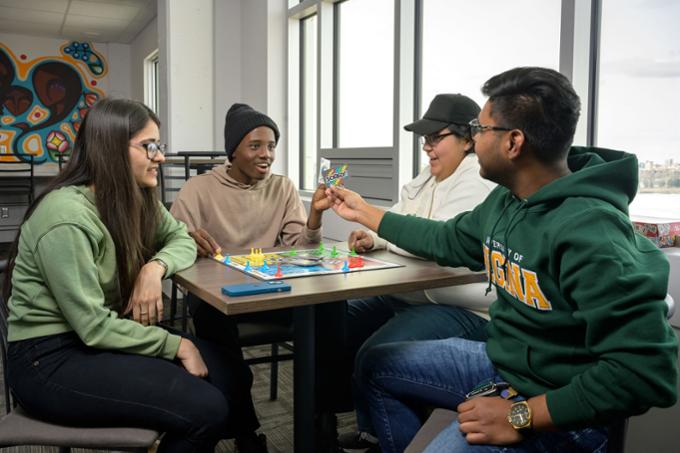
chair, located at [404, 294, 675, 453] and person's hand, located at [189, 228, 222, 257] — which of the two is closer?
chair, located at [404, 294, 675, 453]

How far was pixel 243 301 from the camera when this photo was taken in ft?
3.88

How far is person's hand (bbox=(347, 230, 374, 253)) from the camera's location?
1.90 m

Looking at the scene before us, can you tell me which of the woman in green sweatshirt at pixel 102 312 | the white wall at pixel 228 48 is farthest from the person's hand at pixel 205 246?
the white wall at pixel 228 48

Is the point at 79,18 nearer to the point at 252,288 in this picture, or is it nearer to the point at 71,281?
the point at 71,281

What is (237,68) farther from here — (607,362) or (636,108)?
(607,362)

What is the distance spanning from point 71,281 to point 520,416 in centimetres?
92

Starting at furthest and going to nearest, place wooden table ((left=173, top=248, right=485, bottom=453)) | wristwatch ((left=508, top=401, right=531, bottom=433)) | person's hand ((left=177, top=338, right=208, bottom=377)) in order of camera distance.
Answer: person's hand ((left=177, top=338, right=208, bottom=377)) → wooden table ((left=173, top=248, right=485, bottom=453)) → wristwatch ((left=508, top=401, right=531, bottom=433))

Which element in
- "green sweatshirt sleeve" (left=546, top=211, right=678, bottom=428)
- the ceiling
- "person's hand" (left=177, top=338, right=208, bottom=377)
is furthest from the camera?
the ceiling

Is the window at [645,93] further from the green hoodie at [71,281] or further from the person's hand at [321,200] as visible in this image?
the green hoodie at [71,281]

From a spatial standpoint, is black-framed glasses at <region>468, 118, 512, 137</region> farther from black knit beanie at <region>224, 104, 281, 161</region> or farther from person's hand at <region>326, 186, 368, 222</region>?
black knit beanie at <region>224, 104, 281, 161</region>

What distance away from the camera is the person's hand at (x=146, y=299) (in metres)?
1.41

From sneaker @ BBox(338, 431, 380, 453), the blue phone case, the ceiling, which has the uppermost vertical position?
the ceiling

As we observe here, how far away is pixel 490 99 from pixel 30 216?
3.46 feet

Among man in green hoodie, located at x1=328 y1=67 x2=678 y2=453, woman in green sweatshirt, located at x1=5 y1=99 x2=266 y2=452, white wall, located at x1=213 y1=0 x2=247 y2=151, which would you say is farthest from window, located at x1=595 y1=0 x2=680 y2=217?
white wall, located at x1=213 y1=0 x2=247 y2=151
